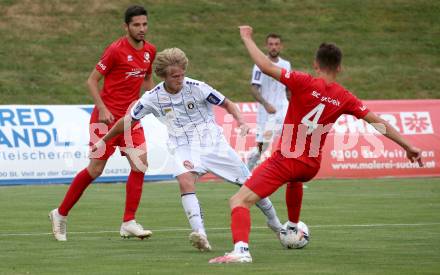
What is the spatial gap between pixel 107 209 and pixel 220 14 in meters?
19.3

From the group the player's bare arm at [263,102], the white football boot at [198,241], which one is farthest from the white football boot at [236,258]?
the player's bare arm at [263,102]

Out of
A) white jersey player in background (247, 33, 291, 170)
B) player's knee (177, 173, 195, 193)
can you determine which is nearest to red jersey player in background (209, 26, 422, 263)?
player's knee (177, 173, 195, 193)

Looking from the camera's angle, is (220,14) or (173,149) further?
(220,14)

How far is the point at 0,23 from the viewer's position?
31.0 m

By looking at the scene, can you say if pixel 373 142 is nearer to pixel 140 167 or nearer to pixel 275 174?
pixel 140 167

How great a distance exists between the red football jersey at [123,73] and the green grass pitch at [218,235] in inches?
56.3

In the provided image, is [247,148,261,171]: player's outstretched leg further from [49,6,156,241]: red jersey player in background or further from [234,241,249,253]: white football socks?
[234,241,249,253]: white football socks

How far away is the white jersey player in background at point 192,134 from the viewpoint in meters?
10.1

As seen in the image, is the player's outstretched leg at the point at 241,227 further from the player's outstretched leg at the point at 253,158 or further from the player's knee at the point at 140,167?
the player's outstretched leg at the point at 253,158

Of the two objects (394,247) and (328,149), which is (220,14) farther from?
(394,247)

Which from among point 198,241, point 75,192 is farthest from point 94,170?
point 198,241

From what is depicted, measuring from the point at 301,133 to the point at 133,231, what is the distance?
264cm

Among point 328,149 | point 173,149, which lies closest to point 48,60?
point 328,149

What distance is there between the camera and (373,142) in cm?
2194
